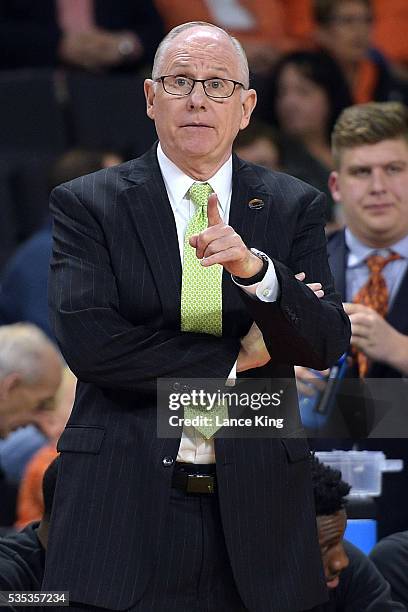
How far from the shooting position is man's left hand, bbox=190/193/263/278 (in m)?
2.47

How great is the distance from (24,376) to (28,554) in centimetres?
147

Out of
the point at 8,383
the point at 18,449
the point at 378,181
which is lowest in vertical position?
the point at 18,449

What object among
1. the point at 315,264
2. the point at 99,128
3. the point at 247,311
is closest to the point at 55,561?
the point at 247,311

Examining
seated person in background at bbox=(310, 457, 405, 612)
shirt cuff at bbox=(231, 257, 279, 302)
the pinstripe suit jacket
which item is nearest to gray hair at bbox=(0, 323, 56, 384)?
seated person in background at bbox=(310, 457, 405, 612)

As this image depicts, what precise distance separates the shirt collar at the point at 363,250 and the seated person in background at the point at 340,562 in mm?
904

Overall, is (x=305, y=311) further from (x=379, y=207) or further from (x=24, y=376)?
(x=24, y=376)

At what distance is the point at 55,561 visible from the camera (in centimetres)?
269

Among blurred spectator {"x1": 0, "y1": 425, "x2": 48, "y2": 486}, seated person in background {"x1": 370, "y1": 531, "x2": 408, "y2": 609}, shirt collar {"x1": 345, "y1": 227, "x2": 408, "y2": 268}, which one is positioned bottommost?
blurred spectator {"x1": 0, "y1": 425, "x2": 48, "y2": 486}

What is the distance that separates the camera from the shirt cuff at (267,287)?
2.56 m

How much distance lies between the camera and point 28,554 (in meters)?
3.39

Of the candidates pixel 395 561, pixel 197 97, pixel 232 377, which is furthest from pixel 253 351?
pixel 395 561

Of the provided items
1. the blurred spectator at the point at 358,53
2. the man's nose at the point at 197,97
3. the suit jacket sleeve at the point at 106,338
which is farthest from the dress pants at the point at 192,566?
the blurred spectator at the point at 358,53

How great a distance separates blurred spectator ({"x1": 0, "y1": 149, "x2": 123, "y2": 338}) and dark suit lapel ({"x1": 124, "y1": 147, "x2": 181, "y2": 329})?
271 centimetres

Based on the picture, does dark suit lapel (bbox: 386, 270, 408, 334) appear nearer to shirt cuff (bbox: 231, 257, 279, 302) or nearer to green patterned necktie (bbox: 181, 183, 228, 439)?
green patterned necktie (bbox: 181, 183, 228, 439)
